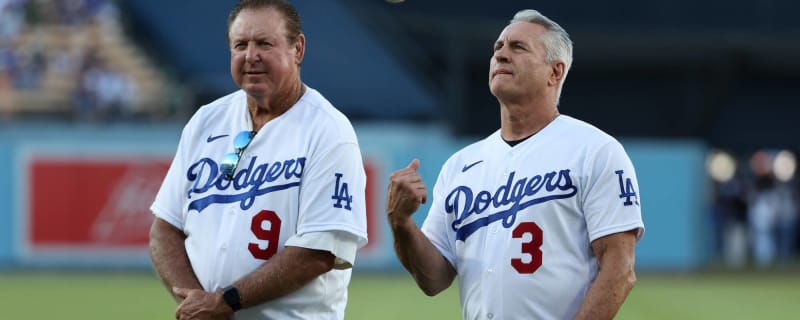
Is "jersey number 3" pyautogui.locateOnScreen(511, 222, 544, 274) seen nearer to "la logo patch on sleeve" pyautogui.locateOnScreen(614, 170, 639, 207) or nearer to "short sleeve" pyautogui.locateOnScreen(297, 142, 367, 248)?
"la logo patch on sleeve" pyautogui.locateOnScreen(614, 170, 639, 207)

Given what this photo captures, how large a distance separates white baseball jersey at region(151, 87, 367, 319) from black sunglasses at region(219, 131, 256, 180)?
0.02 m

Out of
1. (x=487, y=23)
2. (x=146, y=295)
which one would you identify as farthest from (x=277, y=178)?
(x=487, y=23)

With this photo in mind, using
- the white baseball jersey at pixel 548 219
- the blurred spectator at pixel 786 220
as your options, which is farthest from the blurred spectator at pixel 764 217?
the white baseball jersey at pixel 548 219

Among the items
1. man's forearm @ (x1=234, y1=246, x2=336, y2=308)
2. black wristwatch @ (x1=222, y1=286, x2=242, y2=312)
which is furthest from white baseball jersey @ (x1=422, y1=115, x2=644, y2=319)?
black wristwatch @ (x1=222, y1=286, x2=242, y2=312)

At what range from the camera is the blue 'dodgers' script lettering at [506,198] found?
156 inches

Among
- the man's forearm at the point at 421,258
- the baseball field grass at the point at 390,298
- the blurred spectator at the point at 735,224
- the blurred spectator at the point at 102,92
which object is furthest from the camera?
the blurred spectator at the point at 735,224

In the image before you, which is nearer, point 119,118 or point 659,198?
point 659,198

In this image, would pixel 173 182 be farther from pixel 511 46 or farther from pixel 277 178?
pixel 511 46

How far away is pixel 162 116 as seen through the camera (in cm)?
2150

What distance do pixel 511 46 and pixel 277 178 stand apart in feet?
2.96

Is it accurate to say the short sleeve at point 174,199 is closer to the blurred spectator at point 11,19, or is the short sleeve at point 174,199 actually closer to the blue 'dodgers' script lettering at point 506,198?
the blue 'dodgers' script lettering at point 506,198

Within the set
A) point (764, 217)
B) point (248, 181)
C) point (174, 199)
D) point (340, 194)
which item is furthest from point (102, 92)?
point (340, 194)

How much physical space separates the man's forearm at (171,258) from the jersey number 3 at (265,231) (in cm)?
24

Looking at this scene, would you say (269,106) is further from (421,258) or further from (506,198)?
(506,198)
